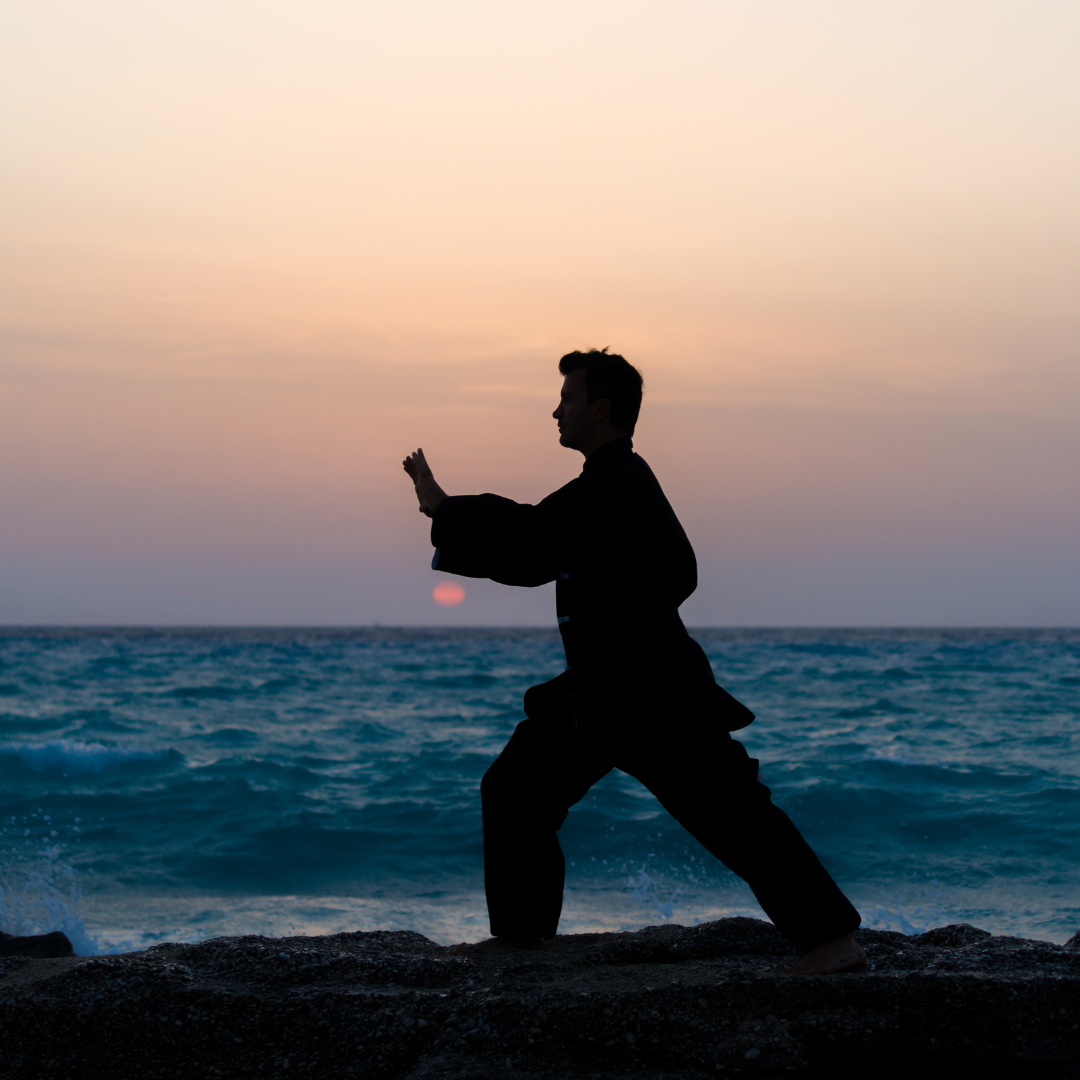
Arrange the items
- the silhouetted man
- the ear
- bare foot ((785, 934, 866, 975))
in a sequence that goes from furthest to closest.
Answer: the ear < the silhouetted man < bare foot ((785, 934, 866, 975))

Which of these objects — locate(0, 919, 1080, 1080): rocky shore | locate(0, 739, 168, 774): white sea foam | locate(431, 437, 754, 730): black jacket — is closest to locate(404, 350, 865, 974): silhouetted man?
locate(431, 437, 754, 730): black jacket

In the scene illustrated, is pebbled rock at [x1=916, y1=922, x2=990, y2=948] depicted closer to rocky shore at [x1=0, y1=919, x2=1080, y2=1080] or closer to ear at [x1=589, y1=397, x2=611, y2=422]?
rocky shore at [x1=0, y1=919, x2=1080, y2=1080]

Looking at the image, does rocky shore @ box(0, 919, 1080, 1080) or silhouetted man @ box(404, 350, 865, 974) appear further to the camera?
silhouetted man @ box(404, 350, 865, 974)

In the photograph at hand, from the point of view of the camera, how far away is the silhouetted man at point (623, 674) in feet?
9.12

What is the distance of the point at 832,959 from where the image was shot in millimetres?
2682

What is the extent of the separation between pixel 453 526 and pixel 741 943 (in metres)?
1.52

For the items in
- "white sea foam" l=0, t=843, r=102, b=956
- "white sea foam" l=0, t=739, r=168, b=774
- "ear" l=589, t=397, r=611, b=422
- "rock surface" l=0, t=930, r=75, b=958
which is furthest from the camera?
"white sea foam" l=0, t=739, r=168, b=774

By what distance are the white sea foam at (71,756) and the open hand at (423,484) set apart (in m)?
10.3

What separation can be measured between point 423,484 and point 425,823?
690cm

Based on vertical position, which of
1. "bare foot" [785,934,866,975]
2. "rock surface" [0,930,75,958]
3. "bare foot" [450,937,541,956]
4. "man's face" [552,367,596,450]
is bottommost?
"rock surface" [0,930,75,958]

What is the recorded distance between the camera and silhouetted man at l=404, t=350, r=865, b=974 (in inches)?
109

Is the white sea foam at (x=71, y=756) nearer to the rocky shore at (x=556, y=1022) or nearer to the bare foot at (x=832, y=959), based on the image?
the rocky shore at (x=556, y=1022)

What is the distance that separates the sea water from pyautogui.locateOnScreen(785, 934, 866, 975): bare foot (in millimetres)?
3745

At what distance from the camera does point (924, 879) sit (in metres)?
7.53
